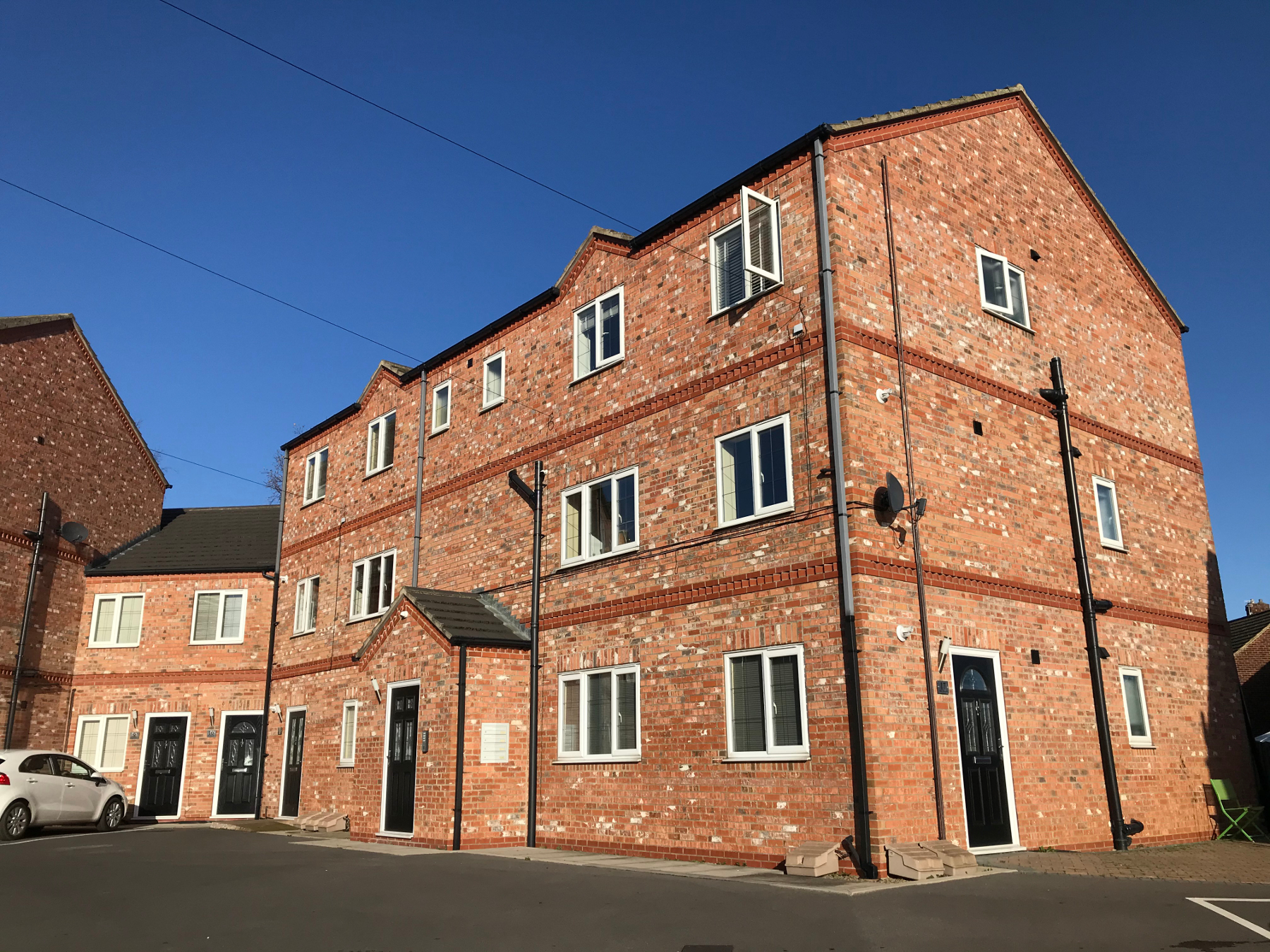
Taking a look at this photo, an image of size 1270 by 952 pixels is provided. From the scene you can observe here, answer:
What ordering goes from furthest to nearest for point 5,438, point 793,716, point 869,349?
point 5,438
point 869,349
point 793,716

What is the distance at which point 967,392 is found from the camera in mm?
13867

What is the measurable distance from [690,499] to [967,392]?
4145 mm

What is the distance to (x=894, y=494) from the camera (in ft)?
38.8

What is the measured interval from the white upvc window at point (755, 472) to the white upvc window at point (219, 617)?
55.3 feet

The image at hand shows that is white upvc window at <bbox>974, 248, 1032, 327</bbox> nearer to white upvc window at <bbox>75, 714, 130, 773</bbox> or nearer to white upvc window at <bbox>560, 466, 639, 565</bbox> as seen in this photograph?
white upvc window at <bbox>560, 466, 639, 565</bbox>

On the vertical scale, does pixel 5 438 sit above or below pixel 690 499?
above

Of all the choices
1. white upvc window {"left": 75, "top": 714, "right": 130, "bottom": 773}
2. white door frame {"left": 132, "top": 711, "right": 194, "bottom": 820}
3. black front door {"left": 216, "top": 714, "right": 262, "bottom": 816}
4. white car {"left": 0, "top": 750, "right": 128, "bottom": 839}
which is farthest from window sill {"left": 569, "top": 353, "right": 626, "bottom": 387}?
Answer: white upvc window {"left": 75, "top": 714, "right": 130, "bottom": 773}

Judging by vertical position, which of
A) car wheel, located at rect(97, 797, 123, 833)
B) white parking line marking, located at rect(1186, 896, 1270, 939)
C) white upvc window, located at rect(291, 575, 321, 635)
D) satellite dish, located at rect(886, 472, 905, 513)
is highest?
white upvc window, located at rect(291, 575, 321, 635)

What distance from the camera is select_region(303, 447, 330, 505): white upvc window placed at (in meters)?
24.6

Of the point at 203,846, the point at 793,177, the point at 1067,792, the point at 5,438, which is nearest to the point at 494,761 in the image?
the point at 203,846

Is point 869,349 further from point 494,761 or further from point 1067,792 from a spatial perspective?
point 494,761

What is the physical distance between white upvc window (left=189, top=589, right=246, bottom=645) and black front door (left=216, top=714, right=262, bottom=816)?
2.06 meters

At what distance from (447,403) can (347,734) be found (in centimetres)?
725

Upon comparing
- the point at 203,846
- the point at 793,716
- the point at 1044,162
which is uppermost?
the point at 1044,162
